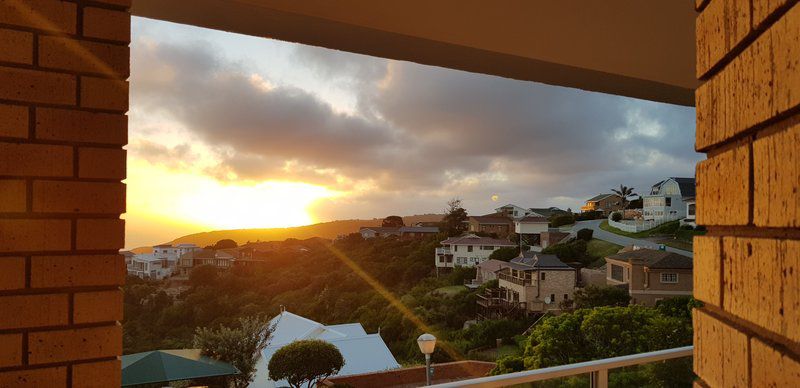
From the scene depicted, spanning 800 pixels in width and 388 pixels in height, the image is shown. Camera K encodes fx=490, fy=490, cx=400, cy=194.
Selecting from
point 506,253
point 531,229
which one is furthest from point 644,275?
Result: point 506,253

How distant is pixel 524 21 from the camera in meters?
1.82

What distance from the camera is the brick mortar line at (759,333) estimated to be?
1.31ft

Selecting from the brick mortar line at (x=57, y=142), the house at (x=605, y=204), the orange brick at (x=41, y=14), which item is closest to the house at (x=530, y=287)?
the house at (x=605, y=204)

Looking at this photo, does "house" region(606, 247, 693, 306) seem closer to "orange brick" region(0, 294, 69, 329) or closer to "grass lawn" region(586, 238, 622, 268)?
"grass lawn" region(586, 238, 622, 268)

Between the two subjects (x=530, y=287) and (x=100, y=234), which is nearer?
(x=100, y=234)

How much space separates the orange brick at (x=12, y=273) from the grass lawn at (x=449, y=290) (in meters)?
10.7

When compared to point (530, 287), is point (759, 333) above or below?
above

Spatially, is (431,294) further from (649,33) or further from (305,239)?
(649,33)

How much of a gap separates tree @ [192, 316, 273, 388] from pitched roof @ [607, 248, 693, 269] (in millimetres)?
10577

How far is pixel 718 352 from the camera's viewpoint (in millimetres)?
547

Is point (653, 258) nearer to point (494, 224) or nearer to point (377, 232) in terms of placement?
point (494, 224)

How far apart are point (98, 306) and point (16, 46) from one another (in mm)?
573

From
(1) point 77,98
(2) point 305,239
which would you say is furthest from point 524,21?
(2) point 305,239

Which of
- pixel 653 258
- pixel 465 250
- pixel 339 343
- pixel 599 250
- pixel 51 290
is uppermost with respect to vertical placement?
pixel 51 290
